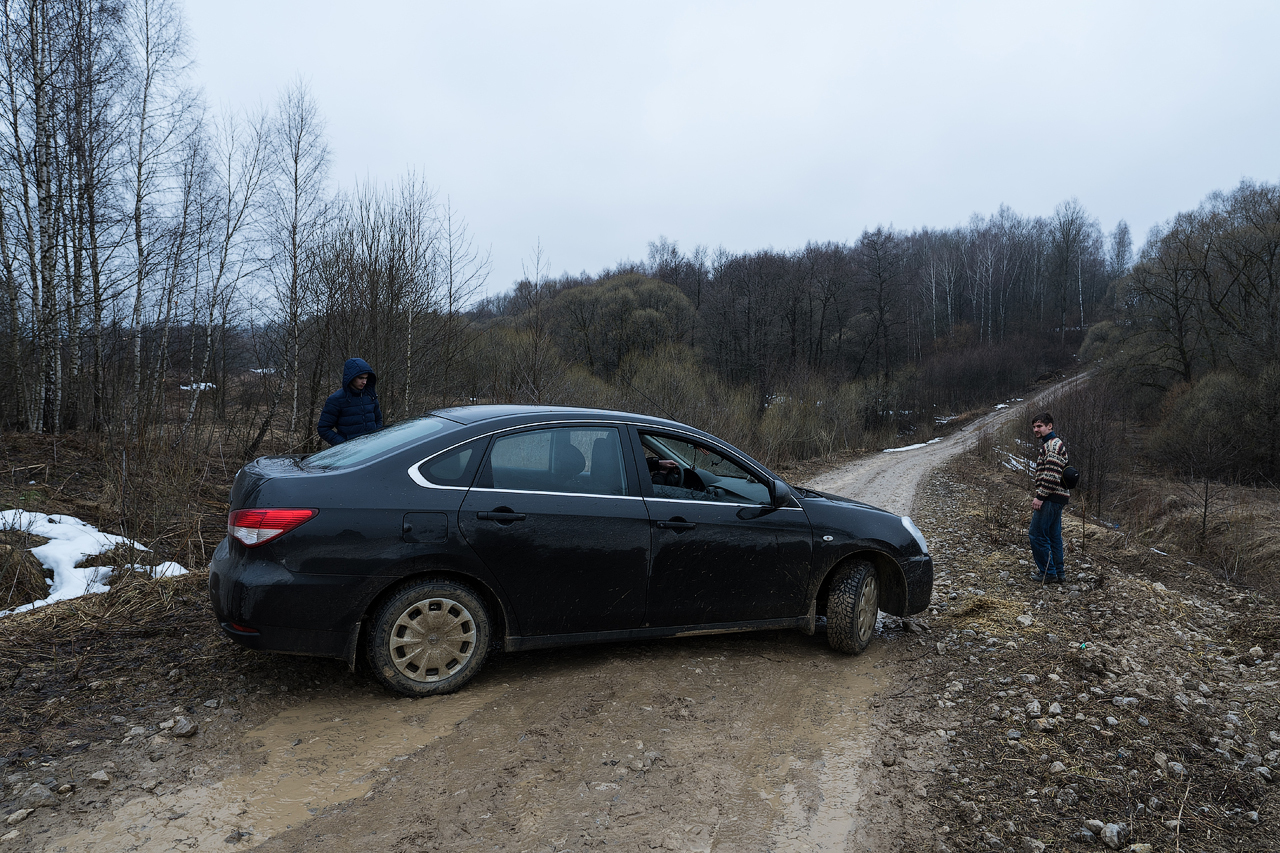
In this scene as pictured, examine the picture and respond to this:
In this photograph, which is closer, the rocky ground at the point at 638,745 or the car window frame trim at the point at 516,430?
the rocky ground at the point at 638,745

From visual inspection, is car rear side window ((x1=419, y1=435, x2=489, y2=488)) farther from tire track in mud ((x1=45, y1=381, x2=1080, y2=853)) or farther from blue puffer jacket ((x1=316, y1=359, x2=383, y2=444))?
blue puffer jacket ((x1=316, y1=359, x2=383, y2=444))

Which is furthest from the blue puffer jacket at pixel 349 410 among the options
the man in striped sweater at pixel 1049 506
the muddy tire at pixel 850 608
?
the man in striped sweater at pixel 1049 506

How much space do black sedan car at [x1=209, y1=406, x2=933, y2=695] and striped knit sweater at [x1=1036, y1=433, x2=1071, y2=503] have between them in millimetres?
3292

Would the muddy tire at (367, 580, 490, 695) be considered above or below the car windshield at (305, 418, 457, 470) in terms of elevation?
below

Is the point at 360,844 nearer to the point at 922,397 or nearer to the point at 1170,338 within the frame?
the point at 1170,338

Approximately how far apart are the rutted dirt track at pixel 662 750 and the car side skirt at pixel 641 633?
0.27 metres

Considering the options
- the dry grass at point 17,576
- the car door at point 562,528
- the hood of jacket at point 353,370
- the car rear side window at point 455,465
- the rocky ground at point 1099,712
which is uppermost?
the hood of jacket at point 353,370

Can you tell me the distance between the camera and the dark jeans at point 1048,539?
7434 millimetres

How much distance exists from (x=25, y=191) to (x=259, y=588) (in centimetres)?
1533

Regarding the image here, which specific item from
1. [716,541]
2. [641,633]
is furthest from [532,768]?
[716,541]

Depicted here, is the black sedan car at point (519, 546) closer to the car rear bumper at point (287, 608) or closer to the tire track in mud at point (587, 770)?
the car rear bumper at point (287, 608)

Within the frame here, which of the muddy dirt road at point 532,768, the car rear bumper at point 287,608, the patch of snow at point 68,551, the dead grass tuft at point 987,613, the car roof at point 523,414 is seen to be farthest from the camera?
the dead grass tuft at point 987,613

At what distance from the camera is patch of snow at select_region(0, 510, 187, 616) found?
5.42 meters

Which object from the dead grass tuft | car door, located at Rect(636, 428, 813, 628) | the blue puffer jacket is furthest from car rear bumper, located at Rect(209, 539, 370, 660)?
the dead grass tuft
